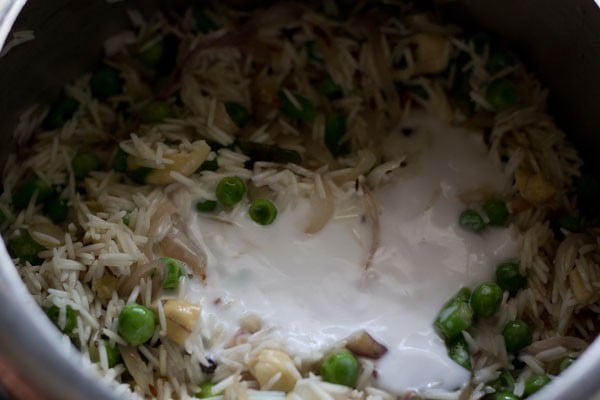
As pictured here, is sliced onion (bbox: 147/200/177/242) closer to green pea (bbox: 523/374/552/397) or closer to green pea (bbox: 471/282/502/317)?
green pea (bbox: 471/282/502/317)

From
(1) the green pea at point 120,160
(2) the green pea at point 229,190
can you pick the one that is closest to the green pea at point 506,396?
(2) the green pea at point 229,190

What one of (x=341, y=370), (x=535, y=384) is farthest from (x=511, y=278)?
(x=341, y=370)

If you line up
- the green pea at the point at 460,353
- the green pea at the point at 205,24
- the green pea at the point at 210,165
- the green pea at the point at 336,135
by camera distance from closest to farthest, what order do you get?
the green pea at the point at 460,353
the green pea at the point at 210,165
the green pea at the point at 336,135
the green pea at the point at 205,24

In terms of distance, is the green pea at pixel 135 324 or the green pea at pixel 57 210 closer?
the green pea at pixel 135 324

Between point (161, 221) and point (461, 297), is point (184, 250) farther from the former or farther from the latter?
point (461, 297)

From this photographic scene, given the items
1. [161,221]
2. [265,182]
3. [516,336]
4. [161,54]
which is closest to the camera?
[516,336]

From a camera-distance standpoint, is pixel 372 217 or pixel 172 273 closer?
pixel 172 273

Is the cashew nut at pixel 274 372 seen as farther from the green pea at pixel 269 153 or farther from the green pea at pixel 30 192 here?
the green pea at pixel 30 192
